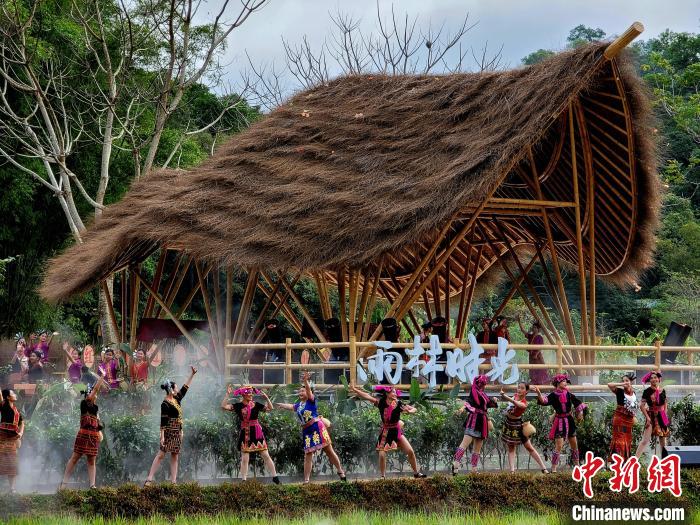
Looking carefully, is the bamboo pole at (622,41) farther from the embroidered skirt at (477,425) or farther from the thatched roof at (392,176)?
the embroidered skirt at (477,425)

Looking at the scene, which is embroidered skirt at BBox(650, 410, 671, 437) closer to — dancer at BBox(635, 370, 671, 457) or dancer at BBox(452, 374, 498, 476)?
dancer at BBox(635, 370, 671, 457)

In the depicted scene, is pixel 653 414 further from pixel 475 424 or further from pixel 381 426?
pixel 381 426

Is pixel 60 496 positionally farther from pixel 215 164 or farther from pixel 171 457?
pixel 215 164

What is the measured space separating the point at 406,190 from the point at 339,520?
7.02m

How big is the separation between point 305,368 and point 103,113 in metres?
16.9

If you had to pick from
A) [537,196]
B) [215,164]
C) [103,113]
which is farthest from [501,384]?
[103,113]

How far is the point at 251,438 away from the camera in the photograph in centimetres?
1309

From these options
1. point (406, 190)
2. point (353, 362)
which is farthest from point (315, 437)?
point (406, 190)

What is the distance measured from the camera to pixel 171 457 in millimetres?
12883

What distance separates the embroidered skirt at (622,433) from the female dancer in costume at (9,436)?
7383 mm

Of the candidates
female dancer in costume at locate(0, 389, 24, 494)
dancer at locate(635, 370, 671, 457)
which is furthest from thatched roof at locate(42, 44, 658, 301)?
female dancer in costume at locate(0, 389, 24, 494)

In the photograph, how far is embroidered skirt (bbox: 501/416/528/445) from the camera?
13711mm

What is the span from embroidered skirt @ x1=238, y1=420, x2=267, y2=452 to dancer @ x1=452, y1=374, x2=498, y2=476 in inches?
96.3

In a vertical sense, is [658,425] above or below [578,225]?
below
